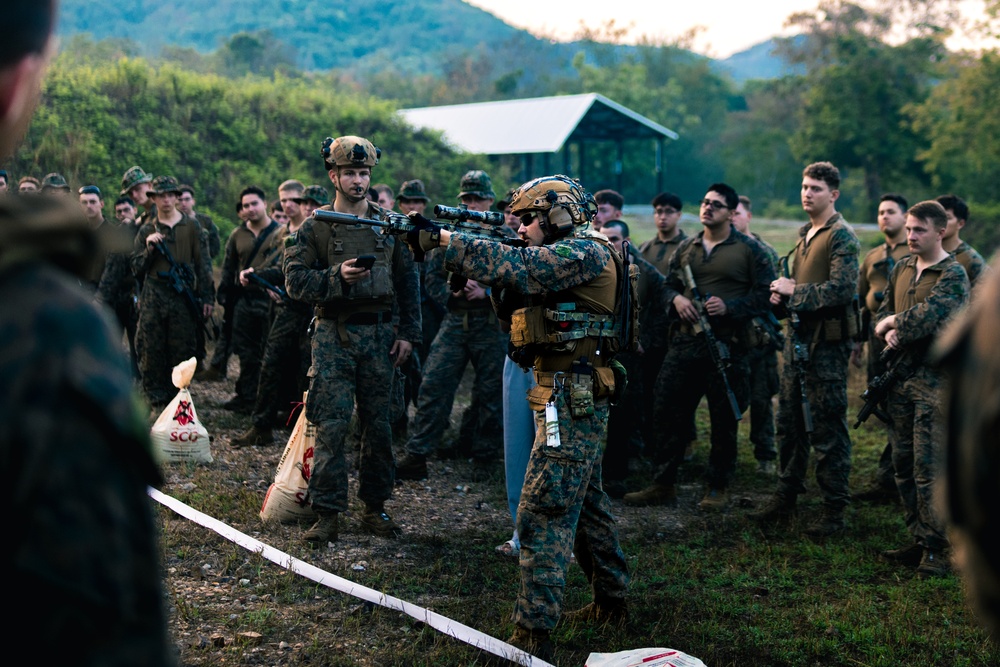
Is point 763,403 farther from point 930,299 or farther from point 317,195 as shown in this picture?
point 317,195

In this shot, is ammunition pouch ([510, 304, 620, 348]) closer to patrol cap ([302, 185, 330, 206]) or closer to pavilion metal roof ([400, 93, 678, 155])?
patrol cap ([302, 185, 330, 206])

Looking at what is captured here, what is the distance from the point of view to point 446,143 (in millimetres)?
23828

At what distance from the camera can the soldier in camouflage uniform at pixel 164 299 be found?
9125mm

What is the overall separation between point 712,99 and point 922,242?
216ft

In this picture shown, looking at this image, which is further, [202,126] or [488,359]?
[202,126]

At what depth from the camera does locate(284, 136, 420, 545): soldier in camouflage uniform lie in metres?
5.80

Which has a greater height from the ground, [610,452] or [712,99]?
[712,99]

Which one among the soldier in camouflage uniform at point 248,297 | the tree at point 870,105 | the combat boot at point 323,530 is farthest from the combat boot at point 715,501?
the tree at point 870,105

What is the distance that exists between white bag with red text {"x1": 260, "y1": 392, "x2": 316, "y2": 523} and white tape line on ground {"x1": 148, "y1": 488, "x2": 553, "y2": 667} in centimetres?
34

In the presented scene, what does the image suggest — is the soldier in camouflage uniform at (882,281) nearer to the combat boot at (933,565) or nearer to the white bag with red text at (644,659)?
the combat boot at (933,565)

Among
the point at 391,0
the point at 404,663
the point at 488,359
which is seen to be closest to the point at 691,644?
the point at 404,663

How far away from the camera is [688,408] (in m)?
7.48

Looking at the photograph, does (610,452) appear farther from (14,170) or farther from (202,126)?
(202,126)

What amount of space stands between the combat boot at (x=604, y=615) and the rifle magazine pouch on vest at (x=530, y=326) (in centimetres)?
143
